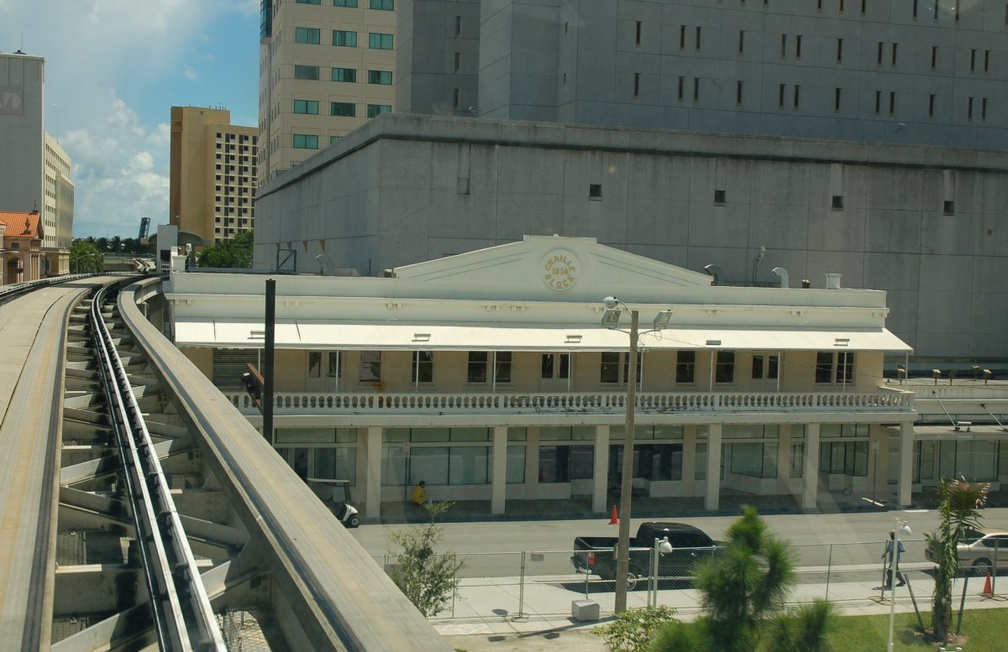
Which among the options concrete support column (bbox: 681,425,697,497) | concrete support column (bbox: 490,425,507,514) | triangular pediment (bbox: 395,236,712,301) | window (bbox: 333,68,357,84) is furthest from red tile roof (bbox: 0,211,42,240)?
concrete support column (bbox: 681,425,697,497)

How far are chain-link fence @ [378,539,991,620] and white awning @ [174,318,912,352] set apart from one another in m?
8.71

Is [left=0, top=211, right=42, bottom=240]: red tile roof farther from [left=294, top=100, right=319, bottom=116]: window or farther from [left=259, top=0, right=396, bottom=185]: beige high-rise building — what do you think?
[left=294, top=100, right=319, bottom=116]: window

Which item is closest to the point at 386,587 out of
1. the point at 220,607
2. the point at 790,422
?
the point at 220,607

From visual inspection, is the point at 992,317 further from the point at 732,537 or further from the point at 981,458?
the point at 732,537

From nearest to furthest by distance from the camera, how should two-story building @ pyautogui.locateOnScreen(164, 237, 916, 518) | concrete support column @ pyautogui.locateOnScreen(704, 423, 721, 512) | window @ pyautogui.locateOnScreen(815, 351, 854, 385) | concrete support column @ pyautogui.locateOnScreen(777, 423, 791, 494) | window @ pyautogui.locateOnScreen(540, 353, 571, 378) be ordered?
two-story building @ pyautogui.locateOnScreen(164, 237, 916, 518) < concrete support column @ pyautogui.locateOnScreen(704, 423, 721, 512) < window @ pyautogui.locateOnScreen(540, 353, 571, 378) < concrete support column @ pyautogui.locateOnScreen(777, 423, 791, 494) < window @ pyautogui.locateOnScreen(815, 351, 854, 385)

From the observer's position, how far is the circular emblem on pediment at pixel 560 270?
123ft

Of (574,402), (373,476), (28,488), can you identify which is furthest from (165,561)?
(574,402)

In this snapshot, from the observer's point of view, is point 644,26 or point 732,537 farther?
point 644,26

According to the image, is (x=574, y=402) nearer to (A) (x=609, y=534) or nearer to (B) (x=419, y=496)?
(A) (x=609, y=534)

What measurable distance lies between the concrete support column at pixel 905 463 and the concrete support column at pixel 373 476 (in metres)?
18.6

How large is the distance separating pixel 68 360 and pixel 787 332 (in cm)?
2881

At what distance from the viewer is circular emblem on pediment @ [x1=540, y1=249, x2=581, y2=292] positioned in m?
37.6

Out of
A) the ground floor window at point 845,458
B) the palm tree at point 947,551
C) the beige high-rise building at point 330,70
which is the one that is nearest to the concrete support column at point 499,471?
the ground floor window at point 845,458

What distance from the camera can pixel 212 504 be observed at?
8148 millimetres
